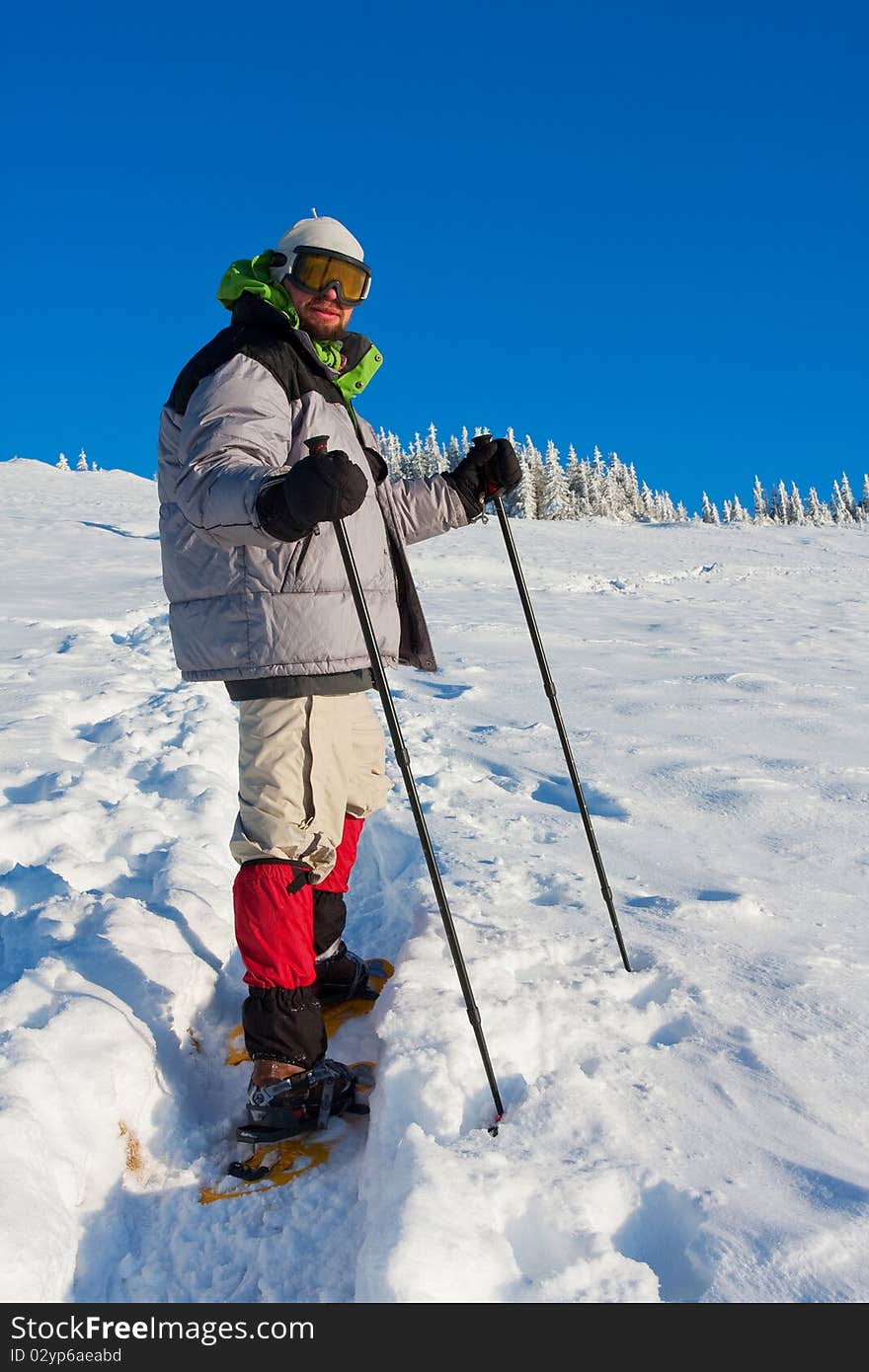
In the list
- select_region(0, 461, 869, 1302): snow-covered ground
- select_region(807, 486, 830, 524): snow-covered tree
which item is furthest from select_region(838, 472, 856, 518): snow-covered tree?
select_region(0, 461, 869, 1302): snow-covered ground

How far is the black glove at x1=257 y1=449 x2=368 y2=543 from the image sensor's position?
2.13 m

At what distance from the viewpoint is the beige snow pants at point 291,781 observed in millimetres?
2646

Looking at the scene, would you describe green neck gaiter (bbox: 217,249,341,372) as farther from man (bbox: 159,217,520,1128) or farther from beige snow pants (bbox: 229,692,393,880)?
beige snow pants (bbox: 229,692,393,880)

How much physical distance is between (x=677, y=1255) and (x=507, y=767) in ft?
12.5

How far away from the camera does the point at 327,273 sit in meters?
2.85

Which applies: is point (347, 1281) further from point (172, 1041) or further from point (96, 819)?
point (96, 819)

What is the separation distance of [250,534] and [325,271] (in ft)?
3.49

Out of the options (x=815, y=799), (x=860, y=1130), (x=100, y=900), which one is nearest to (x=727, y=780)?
(x=815, y=799)

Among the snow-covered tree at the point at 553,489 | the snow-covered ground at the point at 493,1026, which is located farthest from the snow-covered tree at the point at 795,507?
the snow-covered ground at the point at 493,1026

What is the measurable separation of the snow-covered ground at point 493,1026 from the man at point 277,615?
1.04 feet

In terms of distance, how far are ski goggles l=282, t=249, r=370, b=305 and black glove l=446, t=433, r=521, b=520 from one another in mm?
790

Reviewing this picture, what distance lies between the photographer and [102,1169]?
2.32 meters

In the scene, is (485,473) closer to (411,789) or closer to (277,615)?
(277,615)

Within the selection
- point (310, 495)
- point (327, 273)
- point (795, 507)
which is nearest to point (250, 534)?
point (310, 495)
